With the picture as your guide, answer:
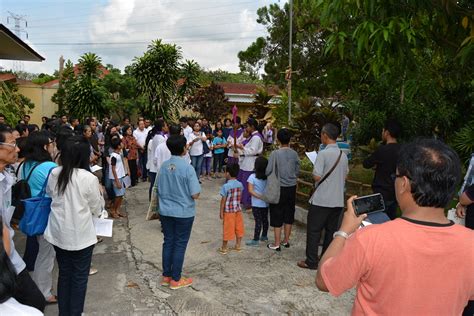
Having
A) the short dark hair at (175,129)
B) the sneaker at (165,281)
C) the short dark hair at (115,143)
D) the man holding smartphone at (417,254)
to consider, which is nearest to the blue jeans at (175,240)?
the sneaker at (165,281)

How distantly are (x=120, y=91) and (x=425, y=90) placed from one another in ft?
54.5

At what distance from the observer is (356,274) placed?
1.59 meters

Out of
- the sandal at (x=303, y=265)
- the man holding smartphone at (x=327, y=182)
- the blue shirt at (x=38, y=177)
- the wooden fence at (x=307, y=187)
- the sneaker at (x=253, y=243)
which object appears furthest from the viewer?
the wooden fence at (x=307, y=187)

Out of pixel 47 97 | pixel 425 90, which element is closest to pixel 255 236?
pixel 425 90

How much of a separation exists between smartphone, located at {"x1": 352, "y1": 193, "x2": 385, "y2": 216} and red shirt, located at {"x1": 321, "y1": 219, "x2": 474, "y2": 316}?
0.25 m

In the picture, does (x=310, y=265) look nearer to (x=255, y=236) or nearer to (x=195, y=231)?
(x=255, y=236)

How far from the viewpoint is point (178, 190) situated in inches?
170

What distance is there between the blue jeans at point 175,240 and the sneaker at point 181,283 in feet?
0.15

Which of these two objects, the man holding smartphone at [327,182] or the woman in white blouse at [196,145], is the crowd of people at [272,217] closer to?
the man holding smartphone at [327,182]

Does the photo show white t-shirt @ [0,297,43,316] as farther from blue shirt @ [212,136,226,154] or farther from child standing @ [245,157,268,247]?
blue shirt @ [212,136,226,154]

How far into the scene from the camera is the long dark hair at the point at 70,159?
3312mm

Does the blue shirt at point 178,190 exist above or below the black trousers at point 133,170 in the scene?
above

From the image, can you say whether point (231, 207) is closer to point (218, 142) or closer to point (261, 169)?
point (261, 169)

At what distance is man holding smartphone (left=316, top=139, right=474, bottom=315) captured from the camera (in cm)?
156
